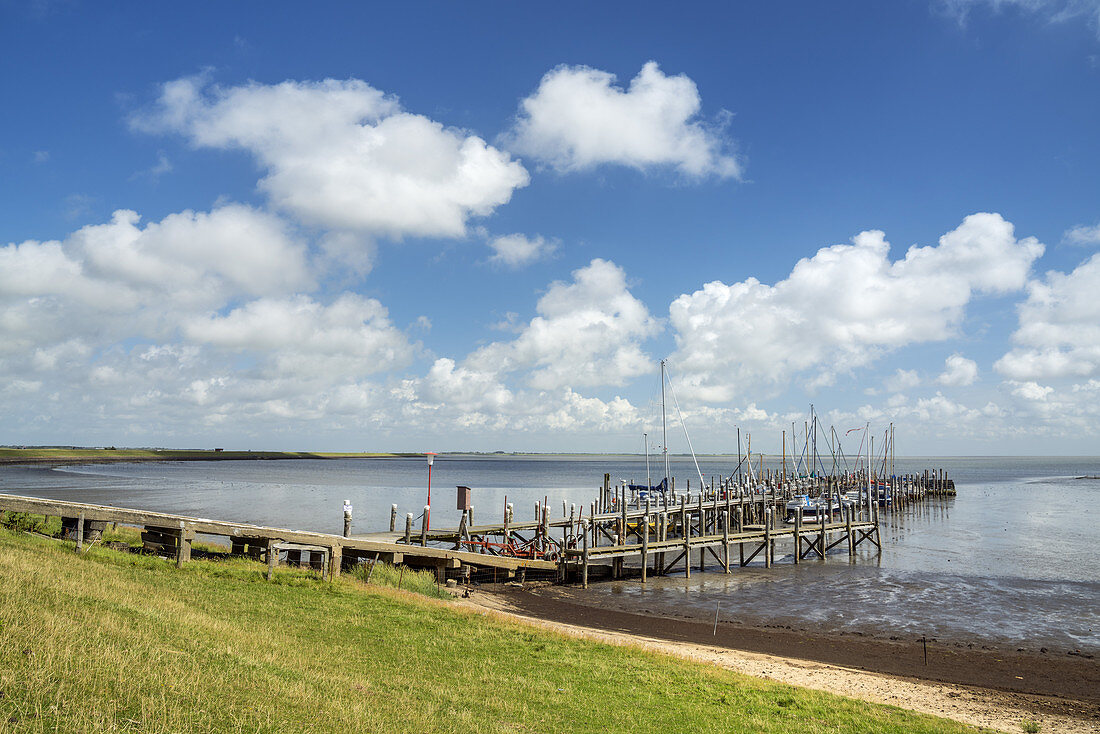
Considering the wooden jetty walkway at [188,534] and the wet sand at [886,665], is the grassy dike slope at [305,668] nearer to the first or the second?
the wooden jetty walkway at [188,534]

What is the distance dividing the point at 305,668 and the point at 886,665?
1656cm

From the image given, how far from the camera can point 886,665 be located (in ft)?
61.6

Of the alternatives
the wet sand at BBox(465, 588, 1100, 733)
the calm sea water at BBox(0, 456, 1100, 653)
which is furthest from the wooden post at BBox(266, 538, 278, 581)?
the calm sea water at BBox(0, 456, 1100, 653)

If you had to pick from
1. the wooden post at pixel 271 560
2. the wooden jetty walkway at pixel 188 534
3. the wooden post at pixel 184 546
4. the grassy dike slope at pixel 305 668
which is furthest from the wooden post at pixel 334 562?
the wooden post at pixel 184 546

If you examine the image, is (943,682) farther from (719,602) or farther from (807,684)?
(719,602)

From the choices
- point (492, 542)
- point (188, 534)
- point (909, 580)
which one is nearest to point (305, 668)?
point (188, 534)

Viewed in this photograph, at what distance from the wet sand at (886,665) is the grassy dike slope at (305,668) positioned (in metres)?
2.67

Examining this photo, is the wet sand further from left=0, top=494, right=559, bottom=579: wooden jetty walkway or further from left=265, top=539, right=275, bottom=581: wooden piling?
left=265, top=539, right=275, bottom=581: wooden piling

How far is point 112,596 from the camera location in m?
11.5

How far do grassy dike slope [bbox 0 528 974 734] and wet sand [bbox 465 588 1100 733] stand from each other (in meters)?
2.67

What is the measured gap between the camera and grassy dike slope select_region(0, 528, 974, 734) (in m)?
6.68

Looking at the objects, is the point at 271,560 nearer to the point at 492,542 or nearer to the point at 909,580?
the point at 492,542

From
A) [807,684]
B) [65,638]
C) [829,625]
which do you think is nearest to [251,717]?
[65,638]

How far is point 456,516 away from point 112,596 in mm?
43836
